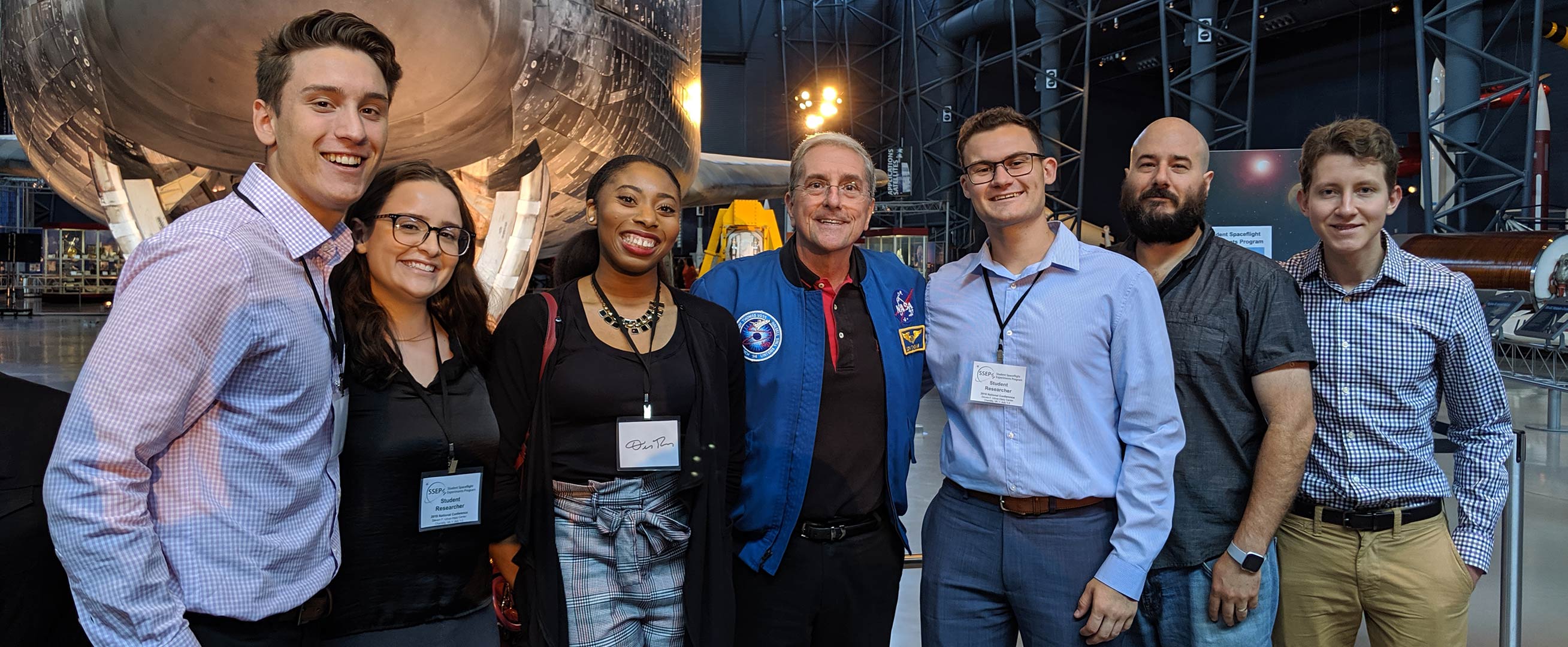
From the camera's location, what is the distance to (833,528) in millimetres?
1757

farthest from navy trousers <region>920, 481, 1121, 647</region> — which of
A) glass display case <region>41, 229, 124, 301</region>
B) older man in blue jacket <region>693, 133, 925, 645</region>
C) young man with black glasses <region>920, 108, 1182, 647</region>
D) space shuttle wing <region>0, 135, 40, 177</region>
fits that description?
glass display case <region>41, 229, 124, 301</region>

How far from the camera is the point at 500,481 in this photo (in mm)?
1521

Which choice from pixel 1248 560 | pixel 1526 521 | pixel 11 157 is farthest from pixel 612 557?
pixel 11 157

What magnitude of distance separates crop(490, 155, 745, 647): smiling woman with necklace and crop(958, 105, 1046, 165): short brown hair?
60 centimetres

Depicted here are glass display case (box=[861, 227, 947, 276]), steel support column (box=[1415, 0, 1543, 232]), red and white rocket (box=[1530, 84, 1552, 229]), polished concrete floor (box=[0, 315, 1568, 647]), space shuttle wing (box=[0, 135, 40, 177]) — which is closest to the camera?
polished concrete floor (box=[0, 315, 1568, 647])

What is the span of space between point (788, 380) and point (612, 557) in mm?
493

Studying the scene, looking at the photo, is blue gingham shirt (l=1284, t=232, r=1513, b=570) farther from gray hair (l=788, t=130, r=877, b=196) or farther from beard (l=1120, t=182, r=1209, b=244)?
gray hair (l=788, t=130, r=877, b=196)

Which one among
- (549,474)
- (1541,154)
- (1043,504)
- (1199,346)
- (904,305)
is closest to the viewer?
(549,474)

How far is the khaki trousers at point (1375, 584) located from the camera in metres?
1.76

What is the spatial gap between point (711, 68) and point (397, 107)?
2119cm

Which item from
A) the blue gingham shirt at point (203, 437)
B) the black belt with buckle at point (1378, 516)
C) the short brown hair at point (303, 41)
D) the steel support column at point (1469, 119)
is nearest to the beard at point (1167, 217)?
the black belt with buckle at point (1378, 516)

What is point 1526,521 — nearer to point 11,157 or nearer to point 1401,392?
point 1401,392

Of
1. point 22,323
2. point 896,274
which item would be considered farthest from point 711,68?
point 896,274

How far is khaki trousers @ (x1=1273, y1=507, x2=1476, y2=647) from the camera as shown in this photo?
176 cm
